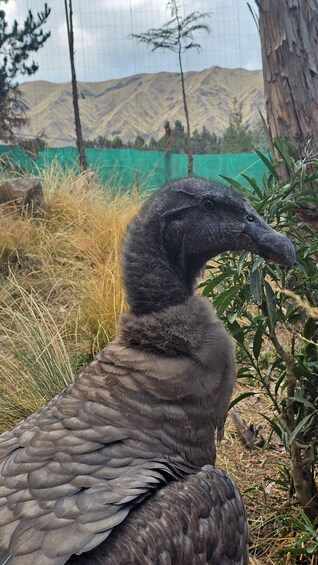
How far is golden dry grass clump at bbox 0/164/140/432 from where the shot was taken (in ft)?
14.2

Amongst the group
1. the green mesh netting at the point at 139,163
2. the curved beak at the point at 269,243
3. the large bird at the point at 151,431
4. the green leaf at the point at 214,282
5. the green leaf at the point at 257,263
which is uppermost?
the green mesh netting at the point at 139,163

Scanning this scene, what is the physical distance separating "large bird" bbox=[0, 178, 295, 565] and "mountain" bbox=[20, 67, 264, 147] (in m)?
24.3

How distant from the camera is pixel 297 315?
101 inches

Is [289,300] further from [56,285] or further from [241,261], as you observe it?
[56,285]

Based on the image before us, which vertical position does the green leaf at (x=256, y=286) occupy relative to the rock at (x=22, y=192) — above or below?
below

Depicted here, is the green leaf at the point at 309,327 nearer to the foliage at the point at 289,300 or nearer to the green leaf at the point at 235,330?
the foliage at the point at 289,300

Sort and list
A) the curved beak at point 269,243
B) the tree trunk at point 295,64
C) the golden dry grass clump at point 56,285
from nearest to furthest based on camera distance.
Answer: the curved beak at point 269,243
the tree trunk at point 295,64
the golden dry grass clump at point 56,285

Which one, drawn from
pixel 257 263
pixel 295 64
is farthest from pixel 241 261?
pixel 295 64

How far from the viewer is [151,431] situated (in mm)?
2111

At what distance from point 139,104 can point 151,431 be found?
2967cm

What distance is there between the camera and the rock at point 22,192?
7.82 metres

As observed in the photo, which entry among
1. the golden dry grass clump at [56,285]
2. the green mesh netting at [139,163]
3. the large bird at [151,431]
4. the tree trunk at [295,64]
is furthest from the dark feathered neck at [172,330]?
the green mesh netting at [139,163]

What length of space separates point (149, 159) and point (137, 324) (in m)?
9.37

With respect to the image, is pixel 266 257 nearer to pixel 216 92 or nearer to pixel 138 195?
pixel 138 195
